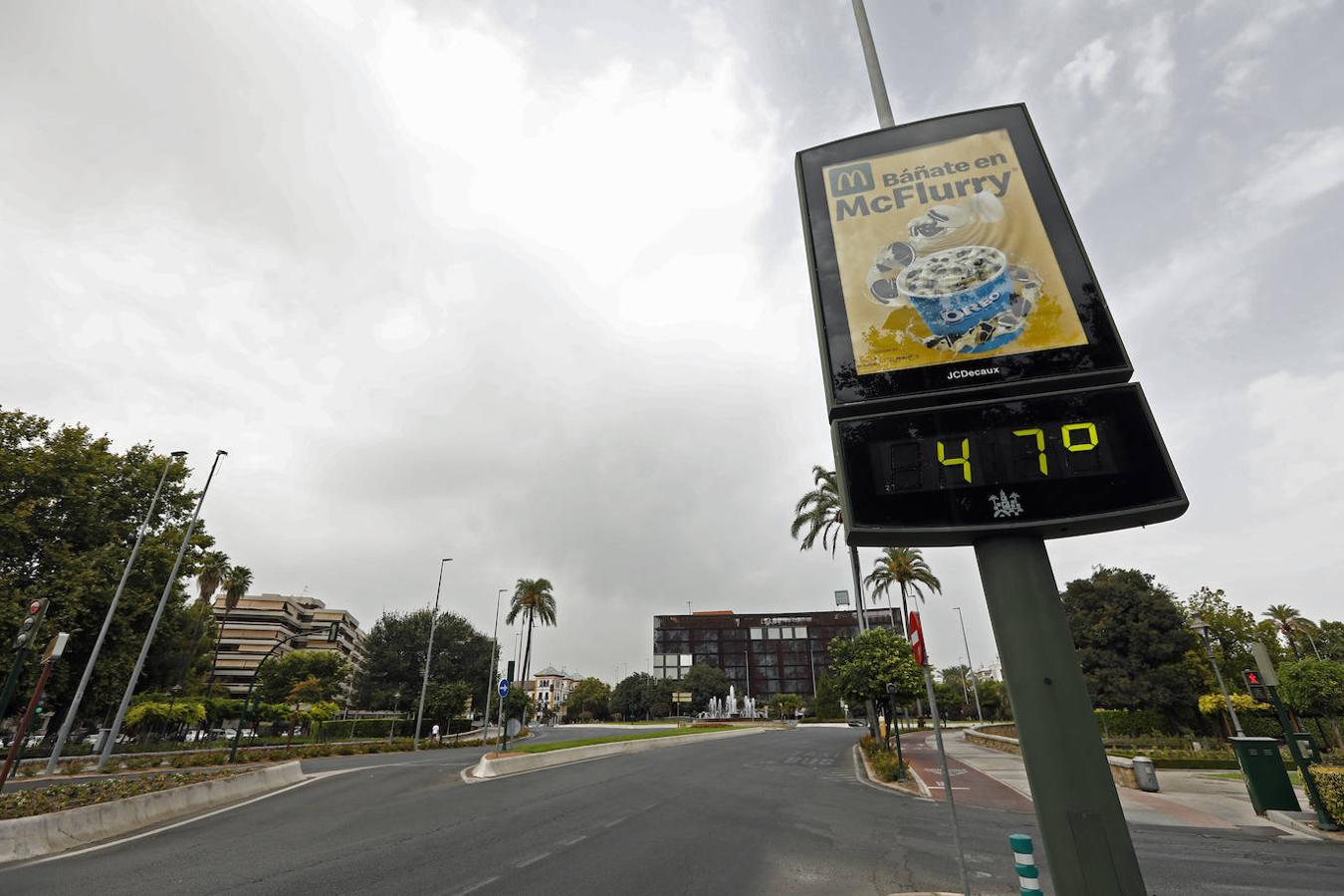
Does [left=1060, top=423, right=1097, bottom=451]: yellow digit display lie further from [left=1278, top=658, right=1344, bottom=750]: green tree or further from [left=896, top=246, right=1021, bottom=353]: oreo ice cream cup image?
[left=1278, top=658, right=1344, bottom=750]: green tree

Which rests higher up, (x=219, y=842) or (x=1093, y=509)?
(x=1093, y=509)

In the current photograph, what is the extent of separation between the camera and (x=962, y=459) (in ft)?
14.5

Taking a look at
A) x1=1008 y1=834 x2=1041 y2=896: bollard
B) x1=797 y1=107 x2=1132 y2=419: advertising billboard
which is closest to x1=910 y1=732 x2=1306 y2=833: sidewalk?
x1=1008 y1=834 x2=1041 y2=896: bollard

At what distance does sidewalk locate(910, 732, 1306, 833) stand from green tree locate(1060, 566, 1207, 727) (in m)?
15.6

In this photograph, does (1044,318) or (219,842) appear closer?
(1044,318)

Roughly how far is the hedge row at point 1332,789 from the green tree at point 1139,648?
28319mm

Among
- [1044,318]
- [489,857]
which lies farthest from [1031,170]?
[489,857]

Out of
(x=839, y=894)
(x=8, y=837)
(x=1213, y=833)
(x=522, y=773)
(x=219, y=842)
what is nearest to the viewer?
(x=839, y=894)

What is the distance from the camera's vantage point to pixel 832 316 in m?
5.34

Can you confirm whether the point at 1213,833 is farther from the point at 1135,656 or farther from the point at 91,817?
the point at 1135,656

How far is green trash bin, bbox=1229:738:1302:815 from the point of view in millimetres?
13203

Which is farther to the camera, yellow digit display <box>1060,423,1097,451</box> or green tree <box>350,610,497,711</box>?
green tree <box>350,610,497,711</box>

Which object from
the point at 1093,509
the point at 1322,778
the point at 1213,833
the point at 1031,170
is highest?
the point at 1031,170

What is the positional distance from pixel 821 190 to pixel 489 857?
36.9ft
